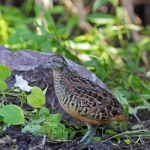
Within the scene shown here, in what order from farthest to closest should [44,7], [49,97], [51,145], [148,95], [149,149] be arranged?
[44,7] → [148,95] → [49,97] → [149,149] → [51,145]

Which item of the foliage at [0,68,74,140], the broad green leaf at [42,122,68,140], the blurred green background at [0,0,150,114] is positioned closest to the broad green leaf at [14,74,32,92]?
the foliage at [0,68,74,140]

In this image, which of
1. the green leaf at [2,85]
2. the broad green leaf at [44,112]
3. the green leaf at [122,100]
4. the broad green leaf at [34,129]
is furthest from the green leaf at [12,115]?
the green leaf at [122,100]

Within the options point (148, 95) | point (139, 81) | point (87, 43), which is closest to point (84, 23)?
point (87, 43)

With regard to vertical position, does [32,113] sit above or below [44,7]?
below

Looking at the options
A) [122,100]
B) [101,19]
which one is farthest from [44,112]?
[101,19]

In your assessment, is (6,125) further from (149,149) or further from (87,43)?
(87,43)

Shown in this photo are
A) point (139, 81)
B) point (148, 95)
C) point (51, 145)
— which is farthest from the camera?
point (139, 81)

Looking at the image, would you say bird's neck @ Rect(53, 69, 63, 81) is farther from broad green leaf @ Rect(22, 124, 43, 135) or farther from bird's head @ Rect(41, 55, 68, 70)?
broad green leaf @ Rect(22, 124, 43, 135)

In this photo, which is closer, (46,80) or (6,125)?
(6,125)
